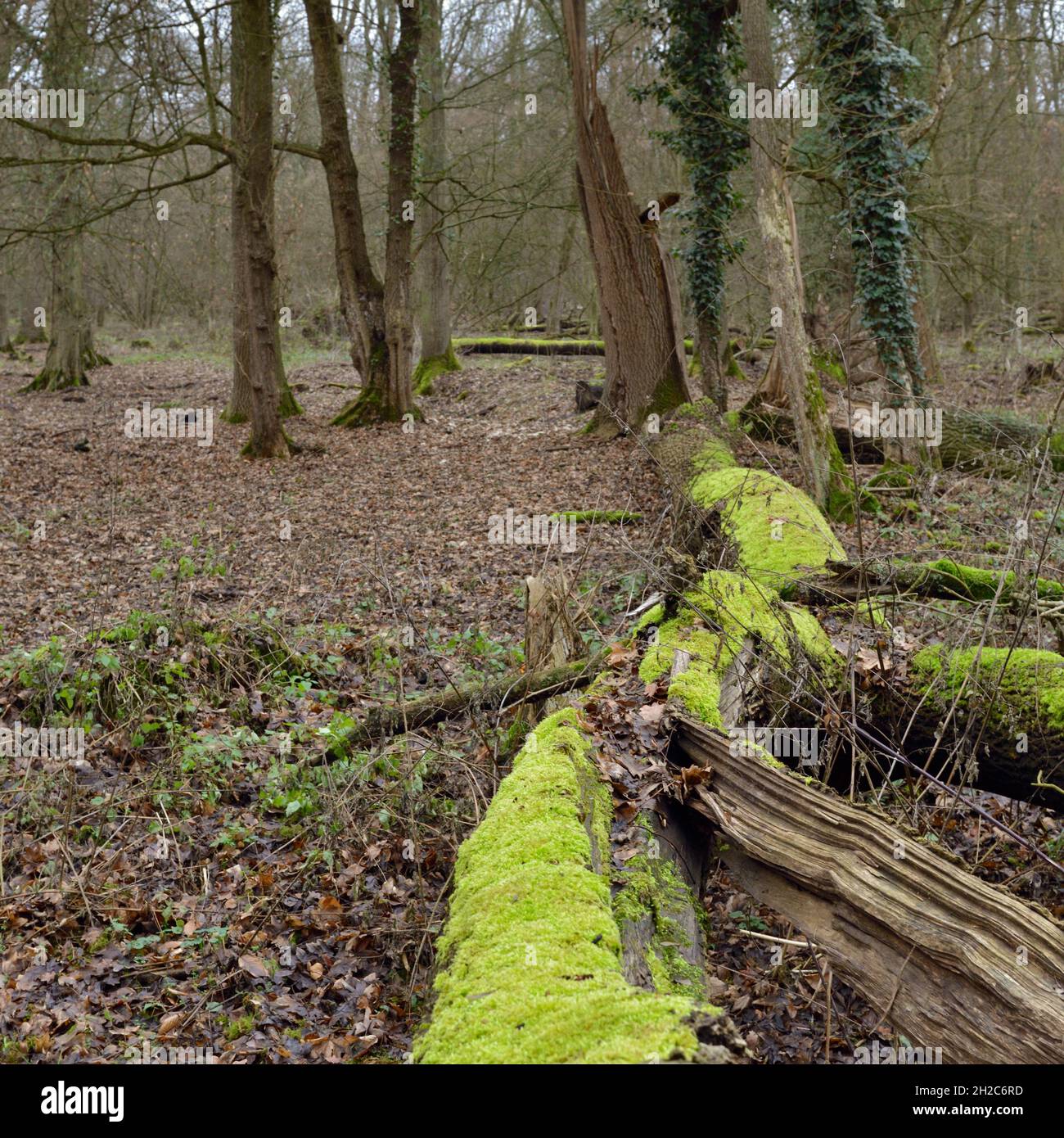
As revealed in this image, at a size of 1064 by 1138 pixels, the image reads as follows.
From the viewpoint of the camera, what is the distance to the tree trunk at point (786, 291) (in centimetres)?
1064

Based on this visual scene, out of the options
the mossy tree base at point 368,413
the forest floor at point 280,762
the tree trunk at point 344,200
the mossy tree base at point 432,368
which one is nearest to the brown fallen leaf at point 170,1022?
the forest floor at point 280,762

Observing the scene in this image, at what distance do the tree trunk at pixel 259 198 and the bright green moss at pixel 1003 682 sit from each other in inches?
459

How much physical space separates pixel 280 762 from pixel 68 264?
1784 centimetres

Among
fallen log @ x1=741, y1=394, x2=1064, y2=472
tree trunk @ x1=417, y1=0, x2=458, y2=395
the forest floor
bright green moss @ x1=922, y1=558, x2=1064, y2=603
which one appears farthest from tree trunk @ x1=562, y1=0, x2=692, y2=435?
bright green moss @ x1=922, y1=558, x2=1064, y2=603

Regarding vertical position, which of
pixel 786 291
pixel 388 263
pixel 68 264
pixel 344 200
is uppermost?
pixel 344 200

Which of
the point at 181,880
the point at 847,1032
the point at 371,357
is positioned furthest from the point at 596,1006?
the point at 371,357

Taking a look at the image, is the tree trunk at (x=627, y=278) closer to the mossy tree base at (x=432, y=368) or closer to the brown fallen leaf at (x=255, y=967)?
the mossy tree base at (x=432, y=368)

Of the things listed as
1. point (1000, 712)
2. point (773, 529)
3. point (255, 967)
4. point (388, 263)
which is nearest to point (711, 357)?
point (388, 263)

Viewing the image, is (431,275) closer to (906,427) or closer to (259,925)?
(906,427)

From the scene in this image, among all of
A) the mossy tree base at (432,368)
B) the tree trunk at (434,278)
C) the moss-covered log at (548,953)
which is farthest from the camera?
the tree trunk at (434,278)

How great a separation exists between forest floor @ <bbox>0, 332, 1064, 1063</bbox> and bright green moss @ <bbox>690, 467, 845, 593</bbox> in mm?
530

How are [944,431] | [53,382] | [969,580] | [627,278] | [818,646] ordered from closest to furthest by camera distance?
[818,646]
[969,580]
[944,431]
[627,278]
[53,382]

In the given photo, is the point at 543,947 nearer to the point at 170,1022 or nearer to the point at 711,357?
the point at 170,1022

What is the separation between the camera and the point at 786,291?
35.4 feet
